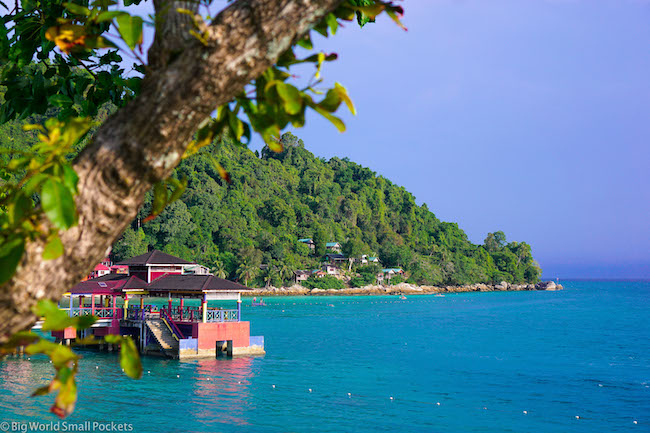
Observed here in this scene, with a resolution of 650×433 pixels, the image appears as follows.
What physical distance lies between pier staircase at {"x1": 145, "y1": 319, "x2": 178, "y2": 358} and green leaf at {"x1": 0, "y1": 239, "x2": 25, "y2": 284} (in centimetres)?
2217

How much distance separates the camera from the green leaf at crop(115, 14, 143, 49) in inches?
49.0

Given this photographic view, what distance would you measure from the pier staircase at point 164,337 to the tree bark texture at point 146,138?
22.1 m

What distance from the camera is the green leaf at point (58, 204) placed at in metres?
1.04

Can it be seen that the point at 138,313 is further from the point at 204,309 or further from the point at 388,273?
the point at 388,273

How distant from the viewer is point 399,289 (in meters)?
102

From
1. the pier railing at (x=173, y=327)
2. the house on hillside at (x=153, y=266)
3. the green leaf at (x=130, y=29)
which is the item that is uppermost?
the green leaf at (x=130, y=29)

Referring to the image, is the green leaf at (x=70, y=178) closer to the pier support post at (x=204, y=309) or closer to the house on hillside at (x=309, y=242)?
the pier support post at (x=204, y=309)

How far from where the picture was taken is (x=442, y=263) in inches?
4724

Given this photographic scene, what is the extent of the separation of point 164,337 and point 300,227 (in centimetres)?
7998

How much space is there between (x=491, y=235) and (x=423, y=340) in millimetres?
112239

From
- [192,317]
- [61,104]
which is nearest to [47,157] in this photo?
[61,104]

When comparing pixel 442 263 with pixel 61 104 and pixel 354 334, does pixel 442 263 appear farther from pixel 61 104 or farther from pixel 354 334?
pixel 61 104

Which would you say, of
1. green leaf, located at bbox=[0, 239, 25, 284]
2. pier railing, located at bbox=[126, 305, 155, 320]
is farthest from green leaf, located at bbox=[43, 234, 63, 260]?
pier railing, located at bbox=[126, 305, 155, 320]

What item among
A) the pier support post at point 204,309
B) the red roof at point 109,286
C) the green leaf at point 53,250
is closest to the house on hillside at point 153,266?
the red roof at point 109,286
